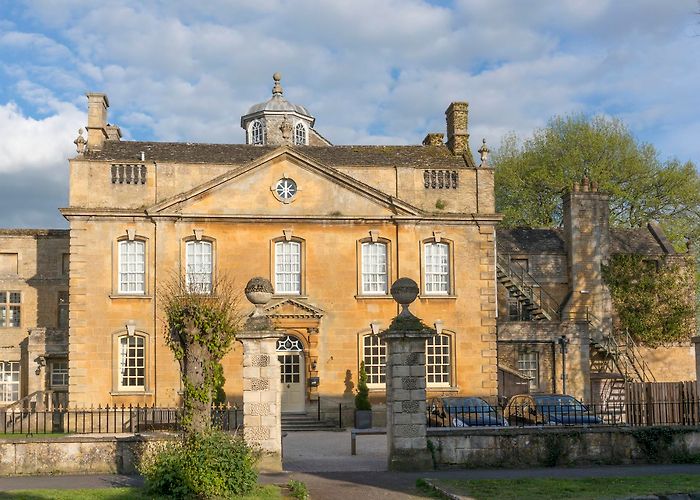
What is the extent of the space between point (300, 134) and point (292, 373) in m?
21.6

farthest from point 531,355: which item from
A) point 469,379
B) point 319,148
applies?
point 319,148

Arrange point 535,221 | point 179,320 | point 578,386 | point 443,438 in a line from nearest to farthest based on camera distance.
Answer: point 179,320 → point 443,438 → point 578,386 → point 535,221

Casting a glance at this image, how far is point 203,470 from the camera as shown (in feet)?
Answer: 44.4

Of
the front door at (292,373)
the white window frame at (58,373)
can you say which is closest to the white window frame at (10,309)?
the white window frame at (58,373)

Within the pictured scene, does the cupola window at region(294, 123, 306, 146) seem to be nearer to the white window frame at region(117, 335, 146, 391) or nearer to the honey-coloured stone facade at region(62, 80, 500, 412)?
the honey-coloured stone facade at region(62, 80, 500, 412)

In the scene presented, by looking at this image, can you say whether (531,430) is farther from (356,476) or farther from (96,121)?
(96,121)

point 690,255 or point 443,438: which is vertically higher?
point 690,255

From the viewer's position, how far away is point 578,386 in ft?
108

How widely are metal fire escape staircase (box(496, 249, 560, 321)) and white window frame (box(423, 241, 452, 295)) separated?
4229 millimetres

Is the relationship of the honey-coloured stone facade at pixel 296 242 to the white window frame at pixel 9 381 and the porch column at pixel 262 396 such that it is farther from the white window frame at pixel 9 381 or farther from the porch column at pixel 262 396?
the porch column at pixel 262 396

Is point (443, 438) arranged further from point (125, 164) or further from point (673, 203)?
point (673, 203)

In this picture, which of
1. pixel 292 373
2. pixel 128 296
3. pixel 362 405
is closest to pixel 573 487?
pixel 362 405

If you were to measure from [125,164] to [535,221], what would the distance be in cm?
2720

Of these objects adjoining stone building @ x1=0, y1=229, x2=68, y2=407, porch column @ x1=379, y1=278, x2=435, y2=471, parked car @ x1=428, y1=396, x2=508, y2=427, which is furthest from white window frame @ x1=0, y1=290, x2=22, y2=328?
porch column @ x1=379, y1=278, x2=435, y2=471
